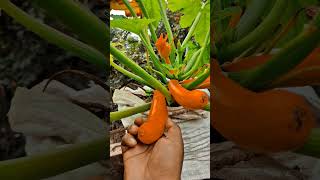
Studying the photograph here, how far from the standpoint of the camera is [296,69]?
40.4 inches

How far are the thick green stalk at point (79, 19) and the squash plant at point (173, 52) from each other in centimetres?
41

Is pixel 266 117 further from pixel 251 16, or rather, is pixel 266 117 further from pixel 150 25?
pixel 150 25

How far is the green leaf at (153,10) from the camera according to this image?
55.4 inches

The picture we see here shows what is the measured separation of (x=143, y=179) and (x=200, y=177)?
0.72 feet

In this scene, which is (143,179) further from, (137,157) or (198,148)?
(198,148)

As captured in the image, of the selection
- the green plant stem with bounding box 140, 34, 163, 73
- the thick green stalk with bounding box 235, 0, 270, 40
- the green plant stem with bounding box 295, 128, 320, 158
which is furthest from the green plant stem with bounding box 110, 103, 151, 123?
the green plant stem with bounding box 295, 128, 320, 158

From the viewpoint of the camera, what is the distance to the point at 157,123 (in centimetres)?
144

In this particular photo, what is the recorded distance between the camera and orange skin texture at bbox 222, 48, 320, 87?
1.04 m

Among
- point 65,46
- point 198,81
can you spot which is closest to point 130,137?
point 198,81

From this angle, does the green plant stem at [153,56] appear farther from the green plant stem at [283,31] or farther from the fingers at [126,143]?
the green plant stem at [283,31]

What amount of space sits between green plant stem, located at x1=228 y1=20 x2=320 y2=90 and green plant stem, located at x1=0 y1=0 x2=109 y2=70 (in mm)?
321

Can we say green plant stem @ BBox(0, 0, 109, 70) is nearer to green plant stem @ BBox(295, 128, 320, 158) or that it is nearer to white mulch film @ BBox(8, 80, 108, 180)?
white mulch film @ BBox(8, 80, 108, 180)

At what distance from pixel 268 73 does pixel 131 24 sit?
16.2 inches

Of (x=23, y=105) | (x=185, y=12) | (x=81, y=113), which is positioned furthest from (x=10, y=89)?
(x=185, y=12)
